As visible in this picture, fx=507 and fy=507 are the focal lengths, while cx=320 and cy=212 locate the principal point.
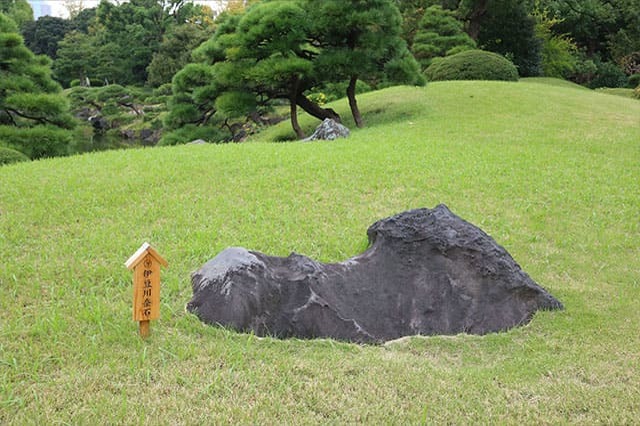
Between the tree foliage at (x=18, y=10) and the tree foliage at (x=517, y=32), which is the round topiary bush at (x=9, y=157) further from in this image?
the tree foliage at (x=18, y=10)

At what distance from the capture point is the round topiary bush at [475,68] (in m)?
17.8

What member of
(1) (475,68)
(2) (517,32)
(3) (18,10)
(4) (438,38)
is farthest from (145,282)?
(3) (18,10)

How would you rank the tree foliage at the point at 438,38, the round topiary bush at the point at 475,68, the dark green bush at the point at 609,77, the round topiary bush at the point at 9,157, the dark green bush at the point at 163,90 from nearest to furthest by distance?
the round topiary bush at the point at 9,157 → the round topiary bush at the point at 475,68 → the tree foliage at the point at 438,38 → the dark green bush at the point at 609,77 → the dark green bush at the point at 163,90

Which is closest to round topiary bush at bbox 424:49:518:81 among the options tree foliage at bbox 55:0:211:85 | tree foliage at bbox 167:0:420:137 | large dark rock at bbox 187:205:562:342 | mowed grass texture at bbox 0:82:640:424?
tree foliage at bbox 167:0:420:137

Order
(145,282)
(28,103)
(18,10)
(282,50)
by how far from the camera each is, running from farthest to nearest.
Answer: (18,10), (28,103), (282,50), (145,282)

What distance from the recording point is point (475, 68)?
17.8 m

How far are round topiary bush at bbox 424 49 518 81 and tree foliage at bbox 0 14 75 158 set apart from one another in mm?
12263

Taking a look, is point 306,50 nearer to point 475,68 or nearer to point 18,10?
point 475,68

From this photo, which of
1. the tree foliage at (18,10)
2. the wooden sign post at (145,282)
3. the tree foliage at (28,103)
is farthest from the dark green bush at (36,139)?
the tree foliage at (18,10)

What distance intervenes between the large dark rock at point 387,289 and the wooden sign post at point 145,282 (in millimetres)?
511

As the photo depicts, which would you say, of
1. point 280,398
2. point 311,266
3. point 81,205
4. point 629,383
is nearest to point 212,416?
point 280,398

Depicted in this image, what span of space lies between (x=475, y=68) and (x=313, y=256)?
1519 cm

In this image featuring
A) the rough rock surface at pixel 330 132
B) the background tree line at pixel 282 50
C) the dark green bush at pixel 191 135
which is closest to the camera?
the rough rock surface at pixel 330 132

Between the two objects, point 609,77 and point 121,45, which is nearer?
point 609,77
